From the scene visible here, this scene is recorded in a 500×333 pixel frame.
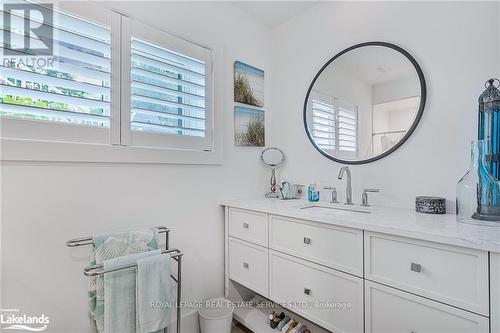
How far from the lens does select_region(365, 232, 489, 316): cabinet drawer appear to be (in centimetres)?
86

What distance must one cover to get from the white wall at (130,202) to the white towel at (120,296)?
0.29 meters

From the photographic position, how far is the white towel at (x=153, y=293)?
1.15 m

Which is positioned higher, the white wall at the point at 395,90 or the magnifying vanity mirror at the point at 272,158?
the white wall at the point at 395,90

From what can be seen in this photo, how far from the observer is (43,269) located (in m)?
1.17

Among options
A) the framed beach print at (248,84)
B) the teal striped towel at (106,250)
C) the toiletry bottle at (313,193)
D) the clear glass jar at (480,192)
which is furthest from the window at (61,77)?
the clear glass jar at (480,192)

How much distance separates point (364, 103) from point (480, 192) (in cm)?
87

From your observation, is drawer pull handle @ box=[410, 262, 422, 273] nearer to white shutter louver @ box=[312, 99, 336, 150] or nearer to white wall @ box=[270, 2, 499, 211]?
white wall @ box=[270, 2, 499, 211]

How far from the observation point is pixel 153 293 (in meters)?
1.17

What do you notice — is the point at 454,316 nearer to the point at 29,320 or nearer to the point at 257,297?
the point at 257,297

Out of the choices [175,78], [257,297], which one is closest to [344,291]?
[257,297]

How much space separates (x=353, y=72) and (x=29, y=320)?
7.74 feet

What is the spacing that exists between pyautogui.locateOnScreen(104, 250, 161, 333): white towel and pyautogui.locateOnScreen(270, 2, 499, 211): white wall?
1447 mm

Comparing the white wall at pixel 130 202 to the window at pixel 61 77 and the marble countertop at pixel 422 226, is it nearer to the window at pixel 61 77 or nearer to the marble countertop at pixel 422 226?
the window at pixel 61 77

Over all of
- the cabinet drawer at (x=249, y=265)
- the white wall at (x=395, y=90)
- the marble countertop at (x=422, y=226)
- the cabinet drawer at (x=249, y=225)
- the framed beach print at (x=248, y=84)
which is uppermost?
the framed beach print at (x=248, y=84)
